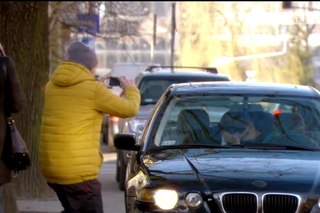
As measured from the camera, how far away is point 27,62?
396 inches

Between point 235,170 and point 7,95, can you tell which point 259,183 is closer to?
point 235,170

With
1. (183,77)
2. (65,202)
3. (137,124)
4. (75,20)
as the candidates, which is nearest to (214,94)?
(65,202)

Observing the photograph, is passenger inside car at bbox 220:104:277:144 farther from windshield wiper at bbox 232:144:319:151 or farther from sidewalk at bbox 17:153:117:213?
sidewalk at bbox 17:153:117:213

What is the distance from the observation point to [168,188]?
5.50m

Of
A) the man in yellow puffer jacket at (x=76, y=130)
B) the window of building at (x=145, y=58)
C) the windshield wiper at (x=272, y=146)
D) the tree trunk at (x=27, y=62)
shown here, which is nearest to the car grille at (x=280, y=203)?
the windshield wiper at (x=272, y=146)

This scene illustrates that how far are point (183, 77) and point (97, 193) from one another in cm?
762

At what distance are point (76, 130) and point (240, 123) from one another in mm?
1781

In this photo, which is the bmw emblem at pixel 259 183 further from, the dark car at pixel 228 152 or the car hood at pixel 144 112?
the car hood at pixel 144 112

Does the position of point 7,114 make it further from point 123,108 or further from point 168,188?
point 168,188

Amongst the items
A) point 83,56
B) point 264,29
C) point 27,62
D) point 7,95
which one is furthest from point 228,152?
point 264,29

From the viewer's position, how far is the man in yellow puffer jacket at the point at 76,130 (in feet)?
19.1

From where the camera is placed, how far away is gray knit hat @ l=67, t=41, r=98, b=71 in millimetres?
6055

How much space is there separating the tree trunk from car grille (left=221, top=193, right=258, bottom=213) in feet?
16.5

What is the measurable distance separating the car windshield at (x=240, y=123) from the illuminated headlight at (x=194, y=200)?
1232mm
